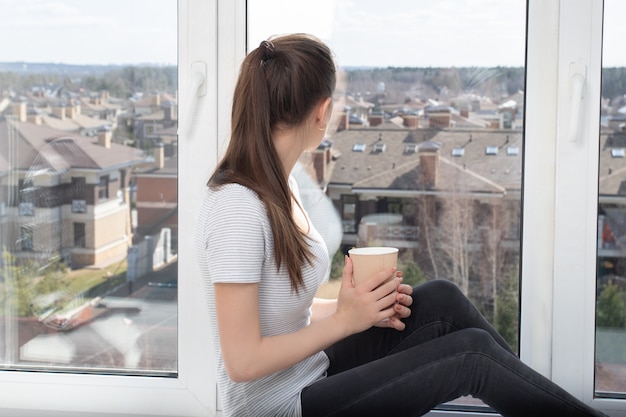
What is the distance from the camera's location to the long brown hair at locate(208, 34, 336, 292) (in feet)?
4.79

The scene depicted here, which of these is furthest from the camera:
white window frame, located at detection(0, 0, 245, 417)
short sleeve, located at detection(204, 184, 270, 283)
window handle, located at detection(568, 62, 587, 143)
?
white window frame, located at detection(0, 0, 245, 417)

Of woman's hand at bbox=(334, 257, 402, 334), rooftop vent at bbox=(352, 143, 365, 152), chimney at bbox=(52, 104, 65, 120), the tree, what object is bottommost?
the tree

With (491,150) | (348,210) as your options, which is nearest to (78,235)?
(348,210)

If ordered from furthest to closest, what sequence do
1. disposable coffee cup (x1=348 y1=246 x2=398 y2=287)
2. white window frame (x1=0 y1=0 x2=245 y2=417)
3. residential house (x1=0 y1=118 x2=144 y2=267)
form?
residential house (x1=0 y1=118 x2=144 y2=267), white window frame (x1=0 y1=0 x2=245 y2=417), disposable coffee cup (x1=348 y1=246 x2=398 y2=287)

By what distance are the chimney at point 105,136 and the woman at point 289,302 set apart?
618 mm

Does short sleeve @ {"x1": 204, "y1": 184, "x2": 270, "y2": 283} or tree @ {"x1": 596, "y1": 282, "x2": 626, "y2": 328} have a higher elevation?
short sleeve @ {"x1": 204, "y1": 184, "x2": 270, "y2": 283}

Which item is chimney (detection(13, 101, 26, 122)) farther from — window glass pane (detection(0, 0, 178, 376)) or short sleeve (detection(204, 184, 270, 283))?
short sleeve (detection(204, 184, 270, 283))

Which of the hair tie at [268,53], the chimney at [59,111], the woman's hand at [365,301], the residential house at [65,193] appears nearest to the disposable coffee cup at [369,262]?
the woman's hand at [365,301]

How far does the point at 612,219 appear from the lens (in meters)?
1.90

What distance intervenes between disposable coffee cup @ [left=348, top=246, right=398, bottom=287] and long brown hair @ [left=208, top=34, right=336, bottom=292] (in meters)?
0.09

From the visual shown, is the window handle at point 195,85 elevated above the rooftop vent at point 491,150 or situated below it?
above

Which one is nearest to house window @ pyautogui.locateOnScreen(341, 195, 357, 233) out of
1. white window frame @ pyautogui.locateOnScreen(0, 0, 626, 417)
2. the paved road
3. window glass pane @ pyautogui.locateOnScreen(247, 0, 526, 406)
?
window glass pane @ pyautogui.locateOnScreen(247, 0, 526, 406)

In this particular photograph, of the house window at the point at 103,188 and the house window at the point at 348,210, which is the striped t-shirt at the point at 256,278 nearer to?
the house window at the point at 348,210

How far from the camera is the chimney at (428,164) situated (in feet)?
6.35
